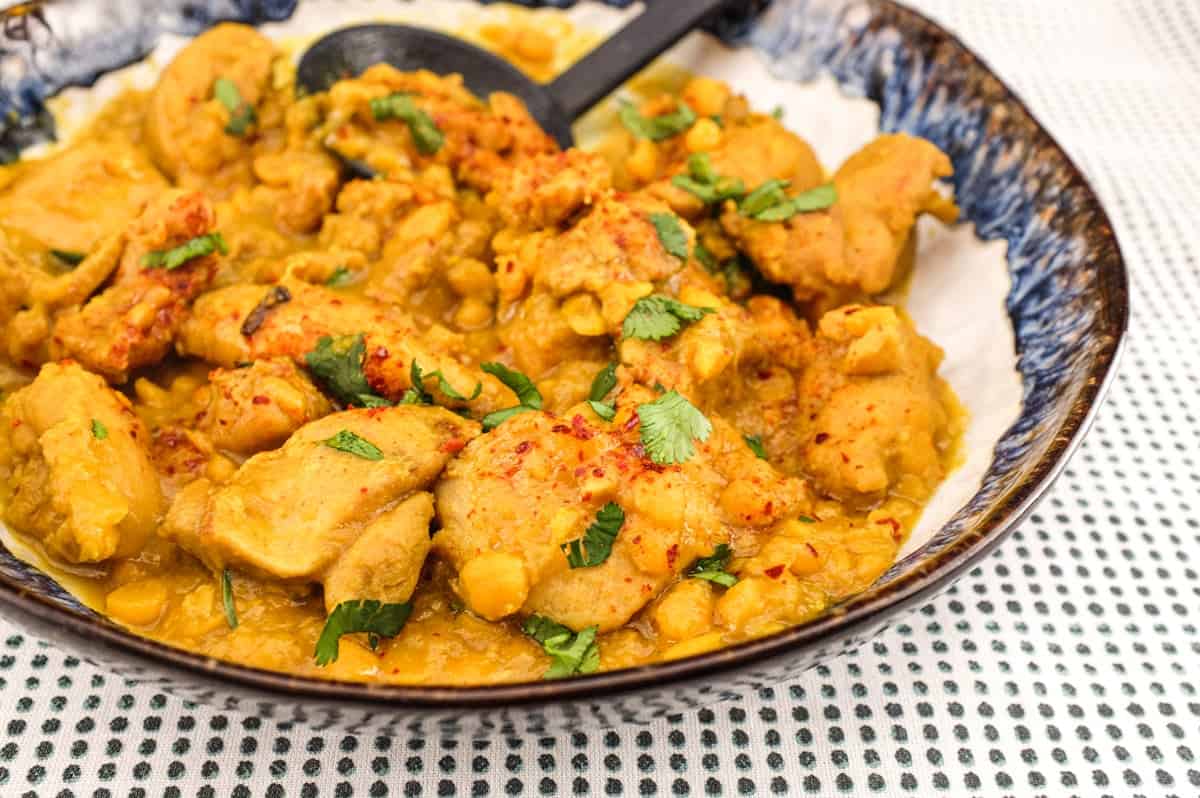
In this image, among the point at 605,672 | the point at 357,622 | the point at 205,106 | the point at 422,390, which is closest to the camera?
the point at 605,672

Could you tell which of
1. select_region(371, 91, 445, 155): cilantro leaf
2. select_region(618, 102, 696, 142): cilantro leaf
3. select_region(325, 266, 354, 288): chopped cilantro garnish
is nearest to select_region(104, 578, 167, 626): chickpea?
select_region(325, 266, 354, 288): chopped cilantro garnish

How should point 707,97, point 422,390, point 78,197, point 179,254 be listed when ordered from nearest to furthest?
point 422,390 < point 179,254 < point 78,197 < point 707,97

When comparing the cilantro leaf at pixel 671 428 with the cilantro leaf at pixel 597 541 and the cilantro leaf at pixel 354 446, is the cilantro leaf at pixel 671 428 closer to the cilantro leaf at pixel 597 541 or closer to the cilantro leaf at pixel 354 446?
the cilantro leaf at pixel 597 541

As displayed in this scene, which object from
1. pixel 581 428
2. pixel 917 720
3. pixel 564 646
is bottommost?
pixel 917 720

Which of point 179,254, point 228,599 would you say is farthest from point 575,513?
point 179,254

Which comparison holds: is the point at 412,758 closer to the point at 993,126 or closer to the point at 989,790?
the point at 989,790

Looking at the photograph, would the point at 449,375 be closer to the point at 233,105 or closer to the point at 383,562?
the point at 383,562

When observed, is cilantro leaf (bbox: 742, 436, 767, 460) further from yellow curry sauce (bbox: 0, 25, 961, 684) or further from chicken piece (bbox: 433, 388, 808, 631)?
chicken piece (bbox: 433, 388, 808, 631)
